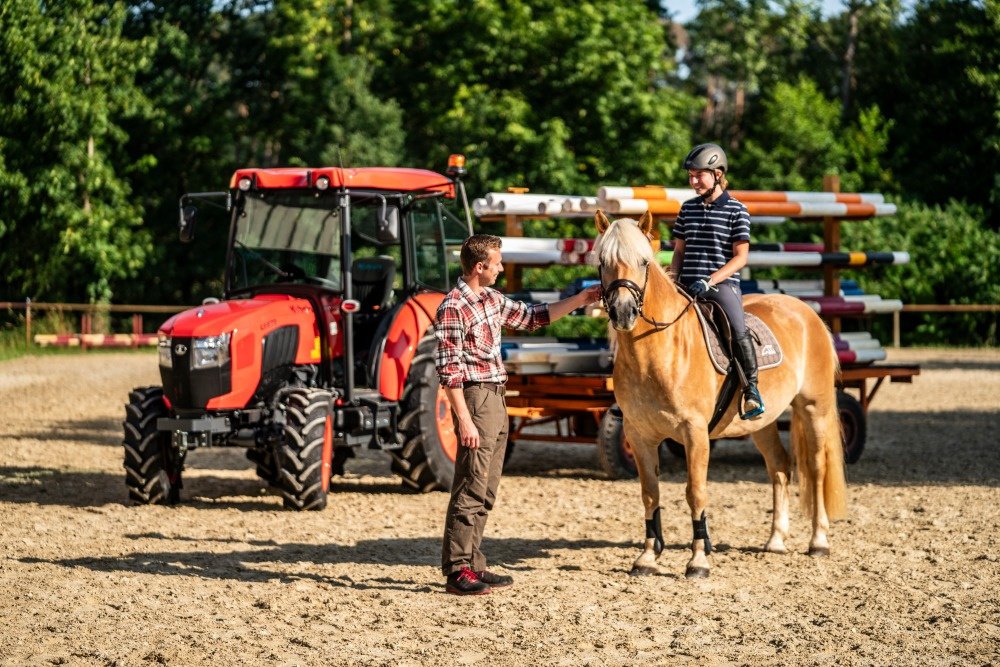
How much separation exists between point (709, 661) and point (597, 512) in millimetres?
4512

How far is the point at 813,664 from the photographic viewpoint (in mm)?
6098

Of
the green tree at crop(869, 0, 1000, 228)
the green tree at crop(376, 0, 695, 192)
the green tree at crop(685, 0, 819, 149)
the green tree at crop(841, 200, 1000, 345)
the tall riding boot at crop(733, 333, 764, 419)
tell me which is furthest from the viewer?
the green tree at crop(685, 0, 819, 149)

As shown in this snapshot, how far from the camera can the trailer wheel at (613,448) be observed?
1224 centimetres

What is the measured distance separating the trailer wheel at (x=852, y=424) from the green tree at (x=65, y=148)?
27138 mm

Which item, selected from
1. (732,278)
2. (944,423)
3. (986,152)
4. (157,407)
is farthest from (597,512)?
(986,152)

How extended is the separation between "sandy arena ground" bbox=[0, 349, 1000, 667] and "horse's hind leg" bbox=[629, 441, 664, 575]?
0.54ft

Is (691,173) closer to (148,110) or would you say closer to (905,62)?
(148,110)

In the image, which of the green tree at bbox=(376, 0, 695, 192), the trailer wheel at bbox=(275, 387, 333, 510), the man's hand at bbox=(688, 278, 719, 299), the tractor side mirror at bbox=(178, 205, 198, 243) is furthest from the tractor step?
the green tree at bbox=(376, 0, 695, 192)

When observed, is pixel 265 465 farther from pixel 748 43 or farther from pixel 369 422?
pixel 748 43

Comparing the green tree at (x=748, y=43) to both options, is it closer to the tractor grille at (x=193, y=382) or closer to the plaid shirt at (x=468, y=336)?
the tractor grille at (x=193, y=382)

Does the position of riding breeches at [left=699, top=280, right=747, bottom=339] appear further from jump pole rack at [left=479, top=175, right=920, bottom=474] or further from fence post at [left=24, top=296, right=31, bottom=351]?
fence post at [left=24, top=296, right=31, bottom=351]

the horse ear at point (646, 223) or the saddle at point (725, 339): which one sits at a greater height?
the horse ear at point (646, 223)

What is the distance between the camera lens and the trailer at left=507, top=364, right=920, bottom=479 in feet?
40.4

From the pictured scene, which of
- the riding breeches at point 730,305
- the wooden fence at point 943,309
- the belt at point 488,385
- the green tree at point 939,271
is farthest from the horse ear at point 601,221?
the green tree at point 939,271
